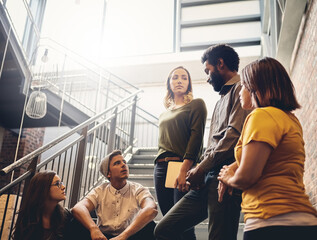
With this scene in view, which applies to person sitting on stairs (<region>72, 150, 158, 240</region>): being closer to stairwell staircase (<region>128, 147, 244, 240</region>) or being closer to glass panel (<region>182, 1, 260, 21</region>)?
stairwell staircase (<region>128, 147, 244, 240</region>)

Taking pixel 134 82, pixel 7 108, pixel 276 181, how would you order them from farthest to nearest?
pixel 134 82 < pixel 7 108 < pixel 276 181

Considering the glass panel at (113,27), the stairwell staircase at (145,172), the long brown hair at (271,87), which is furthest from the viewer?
the glass panel at (113,27)

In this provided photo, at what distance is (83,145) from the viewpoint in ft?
10.7

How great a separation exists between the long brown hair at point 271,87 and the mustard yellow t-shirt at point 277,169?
0.05m

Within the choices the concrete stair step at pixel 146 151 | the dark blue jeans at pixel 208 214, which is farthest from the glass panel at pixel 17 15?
the dark blue jeans at pixel 208 214

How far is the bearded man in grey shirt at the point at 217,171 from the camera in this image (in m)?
1.42

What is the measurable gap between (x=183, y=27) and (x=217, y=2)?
108cm

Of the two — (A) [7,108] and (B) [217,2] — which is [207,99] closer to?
(B) [217,2]

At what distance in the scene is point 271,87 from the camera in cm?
113

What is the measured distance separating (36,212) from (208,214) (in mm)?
1413

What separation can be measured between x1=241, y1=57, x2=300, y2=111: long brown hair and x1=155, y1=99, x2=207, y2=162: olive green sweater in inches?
36.3

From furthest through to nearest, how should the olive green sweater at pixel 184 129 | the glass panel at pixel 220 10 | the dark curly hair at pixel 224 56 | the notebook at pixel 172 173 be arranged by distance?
1. the glass panel at pixel 220 10
2. the olive green sweater at pixel 184 129
3. the notebook at pixel 172 173
4. the dark curly hair at pixel 224 56

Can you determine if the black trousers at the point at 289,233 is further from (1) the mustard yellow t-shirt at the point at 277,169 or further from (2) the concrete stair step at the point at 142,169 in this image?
(2) the concrete stair step at the point at 142,169

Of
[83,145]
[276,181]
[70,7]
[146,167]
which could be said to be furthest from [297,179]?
[70,7]
